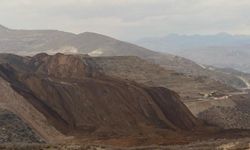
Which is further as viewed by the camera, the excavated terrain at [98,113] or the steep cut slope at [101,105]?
the steep cut slope at [101,105]

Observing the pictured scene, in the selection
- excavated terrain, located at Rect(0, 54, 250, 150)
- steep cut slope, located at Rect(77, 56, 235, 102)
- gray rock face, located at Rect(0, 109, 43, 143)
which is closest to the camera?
gray rock face, located at Rect(0, 109, 43, 143)

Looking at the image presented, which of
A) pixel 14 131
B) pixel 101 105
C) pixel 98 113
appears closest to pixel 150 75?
pixel 101 105

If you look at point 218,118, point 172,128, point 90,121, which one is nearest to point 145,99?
point 172,128

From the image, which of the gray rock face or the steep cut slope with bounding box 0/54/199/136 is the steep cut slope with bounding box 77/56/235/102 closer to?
the steep cut slope with bounding box 0/54/199/136

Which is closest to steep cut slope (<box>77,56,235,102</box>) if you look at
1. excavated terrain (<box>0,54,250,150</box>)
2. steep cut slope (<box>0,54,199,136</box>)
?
steep cut slope (<box>0,54,199,136</box>)

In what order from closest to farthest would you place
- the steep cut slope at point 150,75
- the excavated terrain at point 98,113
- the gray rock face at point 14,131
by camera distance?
the gray rock face at point 14,131 < the excavated terrain at point 98,113 < the steep cut slope at point 150,75

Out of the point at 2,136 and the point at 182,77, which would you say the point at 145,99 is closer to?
the point at 2,136

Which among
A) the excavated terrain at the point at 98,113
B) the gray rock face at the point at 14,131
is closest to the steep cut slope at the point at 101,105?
the excavated terrain at the point at 98,113

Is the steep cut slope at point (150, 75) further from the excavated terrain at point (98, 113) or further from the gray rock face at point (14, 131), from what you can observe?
the gray rock face at point (14, 131)
